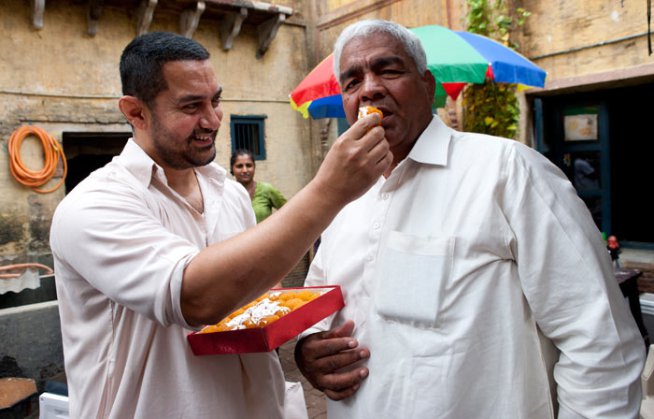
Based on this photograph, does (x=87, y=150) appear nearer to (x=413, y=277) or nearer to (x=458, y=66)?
(x=458, y=66)

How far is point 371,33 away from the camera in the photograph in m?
1.61

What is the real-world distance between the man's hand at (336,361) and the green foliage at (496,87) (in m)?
5.68

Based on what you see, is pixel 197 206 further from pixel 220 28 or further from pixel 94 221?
pixel 220 28

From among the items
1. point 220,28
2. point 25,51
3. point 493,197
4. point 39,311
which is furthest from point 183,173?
point 220,28

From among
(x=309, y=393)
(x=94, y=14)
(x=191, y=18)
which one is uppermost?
(x=191, y=18)

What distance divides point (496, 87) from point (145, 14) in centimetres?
568

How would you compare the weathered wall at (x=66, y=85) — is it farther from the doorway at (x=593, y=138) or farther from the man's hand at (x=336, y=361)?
the man's hand at (x=336, y=361)

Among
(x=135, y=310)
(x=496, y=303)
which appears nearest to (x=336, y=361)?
(x=496, y=303)

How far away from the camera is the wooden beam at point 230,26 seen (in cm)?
895

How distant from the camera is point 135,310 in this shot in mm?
1331

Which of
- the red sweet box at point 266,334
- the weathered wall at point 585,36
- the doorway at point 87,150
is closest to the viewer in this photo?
the red sweet box at point 266,334

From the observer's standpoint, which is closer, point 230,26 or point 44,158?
point 44,158

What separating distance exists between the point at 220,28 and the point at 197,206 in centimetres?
829

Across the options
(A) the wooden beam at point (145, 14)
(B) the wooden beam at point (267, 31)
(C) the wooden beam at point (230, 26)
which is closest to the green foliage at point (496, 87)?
(B) the wooden beam at point (267, 31)
